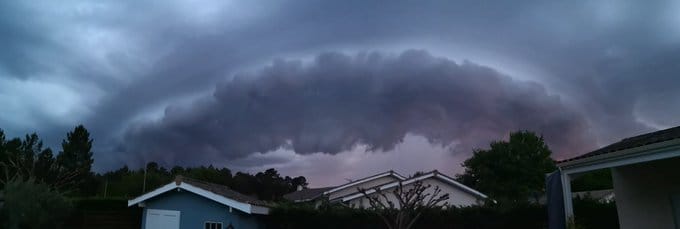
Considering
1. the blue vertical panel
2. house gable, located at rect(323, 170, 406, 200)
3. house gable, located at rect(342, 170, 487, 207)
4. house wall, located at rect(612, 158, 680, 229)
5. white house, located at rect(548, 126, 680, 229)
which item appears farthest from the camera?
house gable, located at rect(323, 170, 406, 200)

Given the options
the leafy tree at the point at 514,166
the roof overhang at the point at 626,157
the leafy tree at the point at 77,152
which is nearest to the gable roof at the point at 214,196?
the roof overhang at the point at 626,157

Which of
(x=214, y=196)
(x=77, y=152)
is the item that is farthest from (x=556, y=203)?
(x=77, y=152)

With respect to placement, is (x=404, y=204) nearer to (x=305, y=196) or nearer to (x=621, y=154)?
(x=621, y=154)

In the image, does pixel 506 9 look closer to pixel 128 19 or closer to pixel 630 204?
pixel 630 204

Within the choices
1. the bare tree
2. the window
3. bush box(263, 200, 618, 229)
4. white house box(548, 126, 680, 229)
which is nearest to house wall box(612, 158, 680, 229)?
white house box(548, 126, 680, 229)

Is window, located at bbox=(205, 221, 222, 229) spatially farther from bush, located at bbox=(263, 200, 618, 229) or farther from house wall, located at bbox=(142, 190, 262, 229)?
bush, located at bbox=(263, 200, 618, 229)

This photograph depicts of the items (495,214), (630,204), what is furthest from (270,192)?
(630,204)
